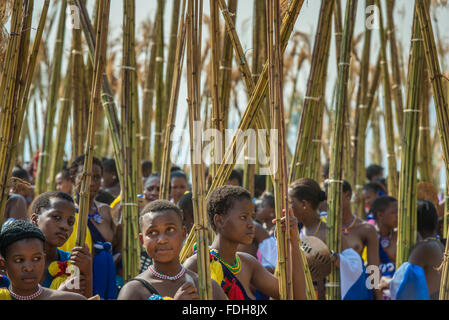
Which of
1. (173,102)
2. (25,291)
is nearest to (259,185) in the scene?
(173,102)

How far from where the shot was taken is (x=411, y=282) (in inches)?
129

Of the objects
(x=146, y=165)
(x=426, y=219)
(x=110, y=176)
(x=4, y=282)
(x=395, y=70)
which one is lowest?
(x=4, y=282)

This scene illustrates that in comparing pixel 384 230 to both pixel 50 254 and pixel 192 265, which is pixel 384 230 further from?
pixel 50 254

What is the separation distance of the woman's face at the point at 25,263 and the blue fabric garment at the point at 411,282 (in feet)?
6.20

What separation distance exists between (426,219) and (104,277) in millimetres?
1857

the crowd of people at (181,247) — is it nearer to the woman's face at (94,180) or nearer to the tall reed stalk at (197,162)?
the woman's face at (94,180)

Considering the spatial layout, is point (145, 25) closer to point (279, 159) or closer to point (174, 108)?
point (174, 108)

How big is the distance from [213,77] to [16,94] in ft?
2.55

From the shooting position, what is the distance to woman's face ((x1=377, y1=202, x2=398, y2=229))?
4.58 m

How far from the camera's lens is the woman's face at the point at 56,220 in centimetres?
282

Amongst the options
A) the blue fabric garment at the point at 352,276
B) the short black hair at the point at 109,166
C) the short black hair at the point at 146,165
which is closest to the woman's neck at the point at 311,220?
the blue fabric garment at the point at 352,276

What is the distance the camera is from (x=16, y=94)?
2336mm

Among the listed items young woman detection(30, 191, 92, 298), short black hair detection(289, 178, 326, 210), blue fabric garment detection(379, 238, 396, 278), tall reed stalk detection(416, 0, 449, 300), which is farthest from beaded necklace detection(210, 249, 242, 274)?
blue fabric garment detection(379, 238, 396, 278)

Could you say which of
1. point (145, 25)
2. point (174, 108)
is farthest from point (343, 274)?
point (145, 25)
